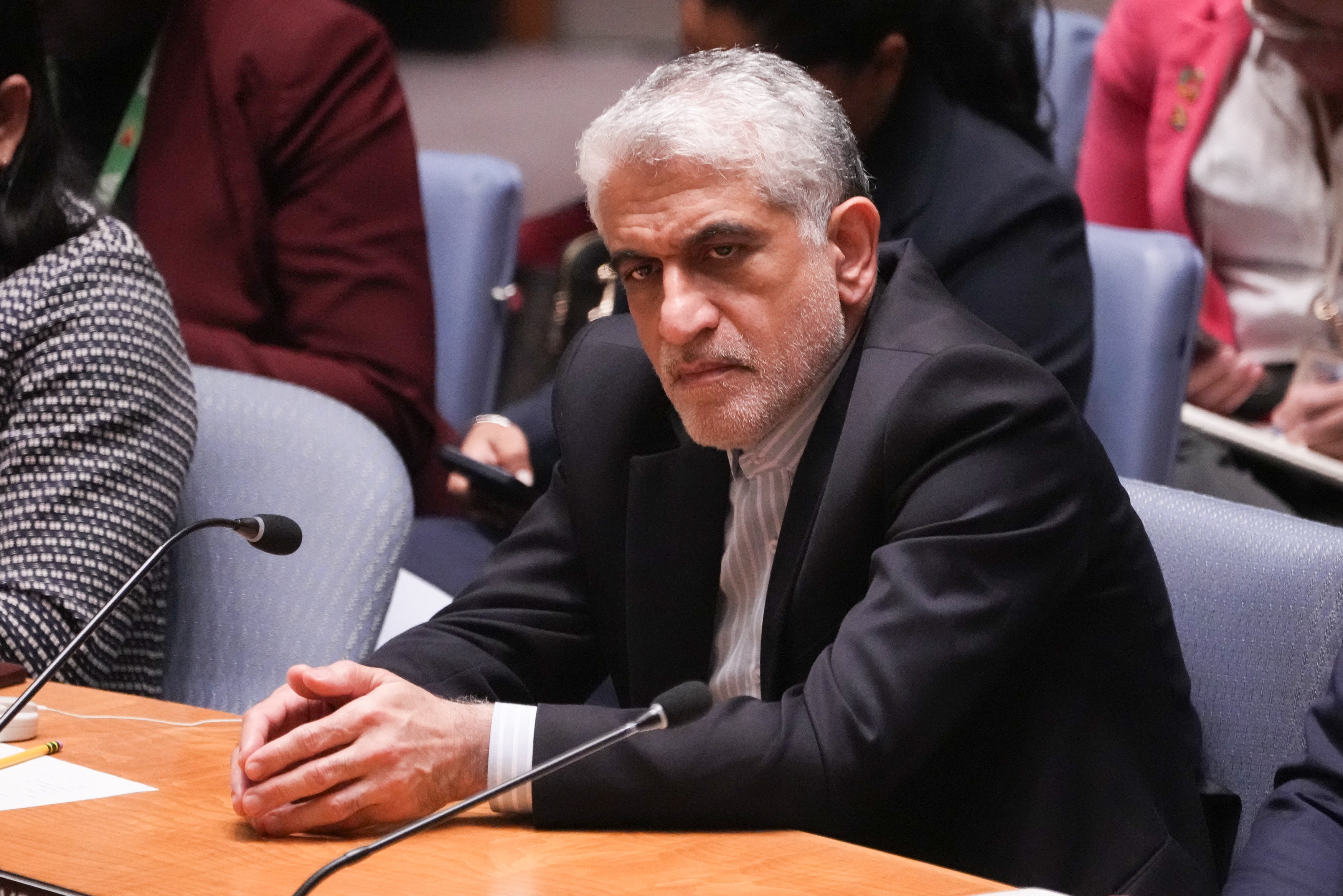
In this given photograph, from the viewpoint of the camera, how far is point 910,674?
1317 mm

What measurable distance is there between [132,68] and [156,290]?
936 mm

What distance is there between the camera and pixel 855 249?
1.59 metres

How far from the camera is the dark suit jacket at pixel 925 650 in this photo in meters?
1.30

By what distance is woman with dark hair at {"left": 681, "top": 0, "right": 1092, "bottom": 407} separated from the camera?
2324 millimetres

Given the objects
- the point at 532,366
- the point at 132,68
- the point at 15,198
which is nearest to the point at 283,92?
the point at 132,68

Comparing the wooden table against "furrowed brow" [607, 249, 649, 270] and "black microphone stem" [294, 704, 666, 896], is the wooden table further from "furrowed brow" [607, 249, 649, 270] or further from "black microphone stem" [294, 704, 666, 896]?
"furrowed brow" [607, 249, 649, 270]

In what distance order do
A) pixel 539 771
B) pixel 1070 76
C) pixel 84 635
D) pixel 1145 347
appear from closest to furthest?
pixel 539 771
pixel 84 635
pixel 1145 347
pixel 1070 76

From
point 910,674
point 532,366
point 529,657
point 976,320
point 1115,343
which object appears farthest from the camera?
point 532,366

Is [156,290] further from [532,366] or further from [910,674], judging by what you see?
[532,366]

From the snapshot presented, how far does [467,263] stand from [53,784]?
5.79 feet

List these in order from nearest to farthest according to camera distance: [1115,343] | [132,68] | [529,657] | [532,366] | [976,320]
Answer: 1. [976,320]
2. [529,657]
3. [1115,343]
4. [132,68]
5. [532,366]

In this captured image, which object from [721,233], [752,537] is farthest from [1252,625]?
[721,233]

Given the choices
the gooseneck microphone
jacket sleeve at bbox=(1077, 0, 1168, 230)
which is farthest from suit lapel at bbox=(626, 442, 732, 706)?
jacket sleeve at bbox=(1077, 0, 1168, 230)

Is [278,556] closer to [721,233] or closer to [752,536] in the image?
[752,536]
